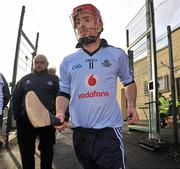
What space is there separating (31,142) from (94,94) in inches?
109

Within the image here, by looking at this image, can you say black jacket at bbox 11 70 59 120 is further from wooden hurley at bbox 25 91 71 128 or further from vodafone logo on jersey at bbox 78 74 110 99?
wooden hurley at bbox 25 91 71 128

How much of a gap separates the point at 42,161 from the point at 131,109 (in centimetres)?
289

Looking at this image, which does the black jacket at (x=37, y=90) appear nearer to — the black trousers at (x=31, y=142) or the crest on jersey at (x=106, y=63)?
the black trousers at (x=31, y=142)

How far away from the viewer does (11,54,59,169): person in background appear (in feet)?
19.4

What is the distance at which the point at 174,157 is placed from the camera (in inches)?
299

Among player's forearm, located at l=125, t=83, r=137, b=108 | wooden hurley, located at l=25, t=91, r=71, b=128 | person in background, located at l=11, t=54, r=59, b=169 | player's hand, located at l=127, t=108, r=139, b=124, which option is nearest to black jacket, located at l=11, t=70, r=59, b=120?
person in background, located at l=11, t=54, r=59, b=169

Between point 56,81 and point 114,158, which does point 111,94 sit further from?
point 56,81

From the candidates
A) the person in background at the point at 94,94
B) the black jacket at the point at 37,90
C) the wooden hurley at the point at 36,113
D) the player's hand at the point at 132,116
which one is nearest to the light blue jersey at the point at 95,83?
the person in background at the point at 94,94

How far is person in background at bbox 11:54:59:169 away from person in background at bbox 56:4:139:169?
7.81 feet

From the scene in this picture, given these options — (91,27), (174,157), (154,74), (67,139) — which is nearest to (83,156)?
(91,27)

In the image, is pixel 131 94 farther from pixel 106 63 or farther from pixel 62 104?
pixel 62 104

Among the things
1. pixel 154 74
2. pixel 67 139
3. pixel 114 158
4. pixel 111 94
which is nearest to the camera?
pixel 114 158

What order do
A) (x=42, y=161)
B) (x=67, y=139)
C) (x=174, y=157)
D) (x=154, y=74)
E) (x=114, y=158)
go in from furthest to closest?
(x=67, y=139)
(x=154, y=74)
(x=174, y=157)
(x=42, y=161)
(x=114, y=158)

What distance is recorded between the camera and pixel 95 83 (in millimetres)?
3496
